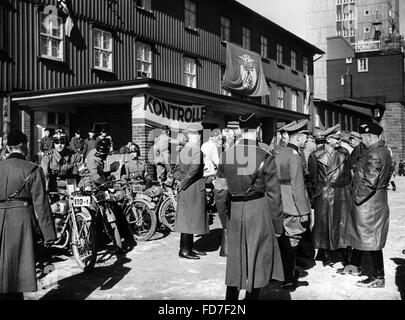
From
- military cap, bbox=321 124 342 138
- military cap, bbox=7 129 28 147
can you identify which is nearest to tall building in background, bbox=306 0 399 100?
military cap, bbox=321 124 342 138

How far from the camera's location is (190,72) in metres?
22.2

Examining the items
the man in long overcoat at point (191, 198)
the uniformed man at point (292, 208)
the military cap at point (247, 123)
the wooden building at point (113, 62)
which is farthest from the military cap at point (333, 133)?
the wooden building at point (113, 62)

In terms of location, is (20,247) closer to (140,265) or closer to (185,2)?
(140,265)

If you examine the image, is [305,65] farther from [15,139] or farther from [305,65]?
[15,139]

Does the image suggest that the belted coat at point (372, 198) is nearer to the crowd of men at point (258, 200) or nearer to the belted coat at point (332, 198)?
the crowd of men at point (258, 200)

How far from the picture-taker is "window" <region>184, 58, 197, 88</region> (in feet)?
71.4

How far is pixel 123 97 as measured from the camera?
1426cm

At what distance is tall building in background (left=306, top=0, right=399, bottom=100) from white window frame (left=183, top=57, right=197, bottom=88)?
45053mm

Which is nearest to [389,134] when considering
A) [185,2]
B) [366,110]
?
[366,110]

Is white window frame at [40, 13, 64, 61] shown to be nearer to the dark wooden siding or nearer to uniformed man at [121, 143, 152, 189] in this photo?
the dark wooden siding

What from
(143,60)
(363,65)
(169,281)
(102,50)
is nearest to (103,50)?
(102,50)

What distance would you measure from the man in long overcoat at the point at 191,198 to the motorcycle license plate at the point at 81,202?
1.49 m

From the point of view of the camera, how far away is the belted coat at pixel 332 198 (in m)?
6.67
